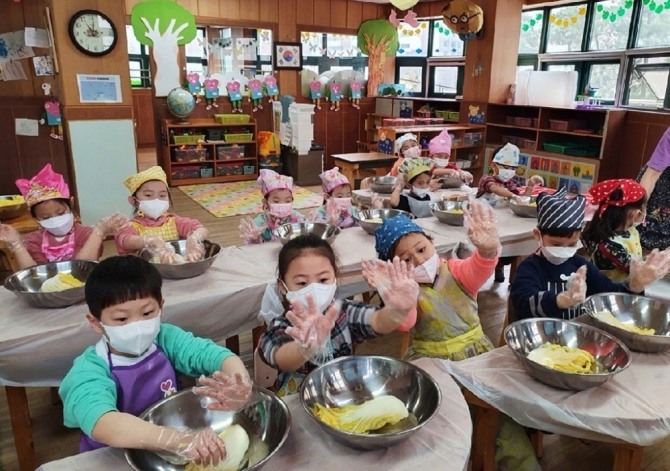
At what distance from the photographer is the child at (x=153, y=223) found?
2410 millimetres

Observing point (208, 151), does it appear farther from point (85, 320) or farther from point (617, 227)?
point (617, 227)

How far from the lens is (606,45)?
6.97m

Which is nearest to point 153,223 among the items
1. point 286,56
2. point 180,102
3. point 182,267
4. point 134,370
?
point 182,267

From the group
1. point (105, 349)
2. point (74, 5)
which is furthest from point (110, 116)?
point (105, 349)

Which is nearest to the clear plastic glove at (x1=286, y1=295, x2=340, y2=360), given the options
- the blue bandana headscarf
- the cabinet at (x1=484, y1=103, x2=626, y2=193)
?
the blue bandana headscarf

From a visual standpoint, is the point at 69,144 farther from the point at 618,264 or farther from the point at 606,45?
the point at 606,45

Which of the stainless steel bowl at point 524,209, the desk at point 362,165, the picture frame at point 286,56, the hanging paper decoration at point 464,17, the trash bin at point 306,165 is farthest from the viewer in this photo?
the picture frame at point 286,56

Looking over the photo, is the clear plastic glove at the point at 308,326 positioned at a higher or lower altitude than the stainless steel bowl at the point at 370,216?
higher

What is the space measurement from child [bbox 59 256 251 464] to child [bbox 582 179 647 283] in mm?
1950

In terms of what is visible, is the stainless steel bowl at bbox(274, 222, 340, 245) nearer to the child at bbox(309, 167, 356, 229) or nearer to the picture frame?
the child at bbox(309, 167, 356, 229)

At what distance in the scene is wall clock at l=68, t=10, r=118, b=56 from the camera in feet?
15.0

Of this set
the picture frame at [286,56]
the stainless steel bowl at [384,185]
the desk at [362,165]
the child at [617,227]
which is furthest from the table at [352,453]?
the picture frame at [286,56]

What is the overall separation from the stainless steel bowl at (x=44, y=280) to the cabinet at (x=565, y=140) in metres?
6.22

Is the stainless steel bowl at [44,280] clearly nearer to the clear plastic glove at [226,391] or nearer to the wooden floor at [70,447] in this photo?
the wooden floor at [70,447]
